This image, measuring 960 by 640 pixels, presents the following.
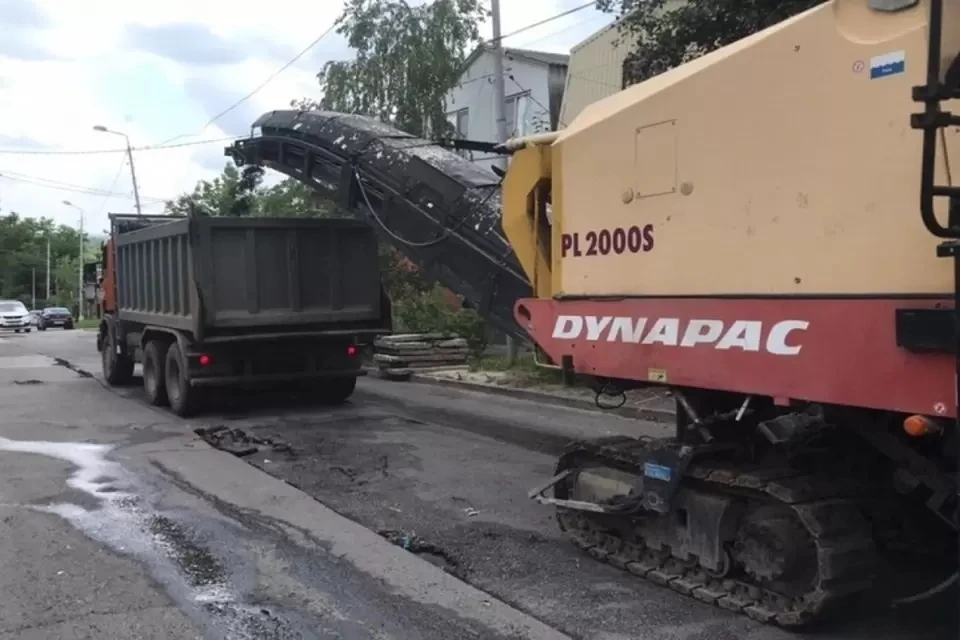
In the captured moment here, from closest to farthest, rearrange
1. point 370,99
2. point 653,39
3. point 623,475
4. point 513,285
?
1. point 623,475
2. point 513,285
3. point 653,39
4. point 370,99

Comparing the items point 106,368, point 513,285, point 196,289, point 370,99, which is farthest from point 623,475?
point 370,99

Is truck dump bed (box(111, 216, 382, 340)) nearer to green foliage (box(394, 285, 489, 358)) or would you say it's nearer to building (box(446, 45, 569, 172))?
green foliage (box(394, 285, 489, 358))

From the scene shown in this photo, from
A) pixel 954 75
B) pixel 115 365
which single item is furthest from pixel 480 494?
pixel 115 365

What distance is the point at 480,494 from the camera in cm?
800

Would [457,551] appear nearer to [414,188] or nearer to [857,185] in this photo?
[857,185]

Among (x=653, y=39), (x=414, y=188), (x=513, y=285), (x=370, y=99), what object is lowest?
(x=513, y=285)

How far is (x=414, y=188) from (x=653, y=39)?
3.17 metres

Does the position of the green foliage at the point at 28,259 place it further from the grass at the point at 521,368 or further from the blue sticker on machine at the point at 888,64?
the blue sticker on machine at the point at 888,64

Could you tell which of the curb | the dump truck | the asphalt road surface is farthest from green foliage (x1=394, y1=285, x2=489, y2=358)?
the dump truck

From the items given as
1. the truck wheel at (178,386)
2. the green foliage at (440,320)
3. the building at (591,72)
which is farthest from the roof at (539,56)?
the truck wheel at (178,386)

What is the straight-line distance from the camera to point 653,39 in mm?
11180

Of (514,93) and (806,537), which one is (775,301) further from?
(514,93)

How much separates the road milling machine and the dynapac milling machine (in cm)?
1

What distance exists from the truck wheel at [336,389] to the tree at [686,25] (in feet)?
17.7
